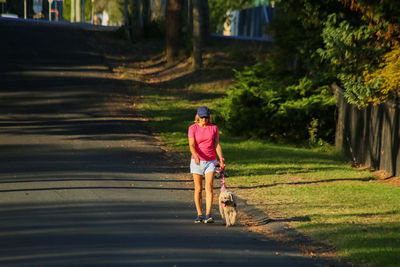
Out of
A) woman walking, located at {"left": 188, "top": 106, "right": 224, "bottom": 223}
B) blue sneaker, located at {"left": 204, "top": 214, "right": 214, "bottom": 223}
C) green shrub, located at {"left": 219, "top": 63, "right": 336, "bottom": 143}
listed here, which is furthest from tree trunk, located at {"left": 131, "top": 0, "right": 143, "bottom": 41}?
blue sneaker, located at {"left": 204, "top": 214, "right": 214, "bottom": 223}

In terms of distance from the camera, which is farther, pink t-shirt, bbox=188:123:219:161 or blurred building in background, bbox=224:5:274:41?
blurred building in background, bbox=224:5:274:41

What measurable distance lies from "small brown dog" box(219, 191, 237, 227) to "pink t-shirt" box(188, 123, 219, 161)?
71 centimetres

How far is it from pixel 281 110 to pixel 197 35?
51.4 ft

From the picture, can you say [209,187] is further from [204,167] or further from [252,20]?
[252,20]

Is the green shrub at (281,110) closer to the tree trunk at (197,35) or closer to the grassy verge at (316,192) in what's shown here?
the grassy verge at (316,192)

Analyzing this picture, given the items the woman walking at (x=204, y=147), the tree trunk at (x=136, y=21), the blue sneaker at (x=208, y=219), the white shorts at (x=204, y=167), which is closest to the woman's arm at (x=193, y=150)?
the woman walking at (x=204, y=147)

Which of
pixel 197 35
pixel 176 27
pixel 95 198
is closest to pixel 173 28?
pixel 176 27

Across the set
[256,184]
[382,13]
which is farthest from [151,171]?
[382,13]

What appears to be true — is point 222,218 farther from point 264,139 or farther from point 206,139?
point 264,139

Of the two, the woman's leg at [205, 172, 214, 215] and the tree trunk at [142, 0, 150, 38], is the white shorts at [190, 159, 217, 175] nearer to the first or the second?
the woman's leg at [205, 172, 214, 215]

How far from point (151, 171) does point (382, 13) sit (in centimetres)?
648

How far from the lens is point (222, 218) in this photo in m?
12.2

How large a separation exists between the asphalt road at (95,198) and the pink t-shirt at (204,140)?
1113 millimetres

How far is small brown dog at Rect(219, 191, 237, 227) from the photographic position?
1130cm
